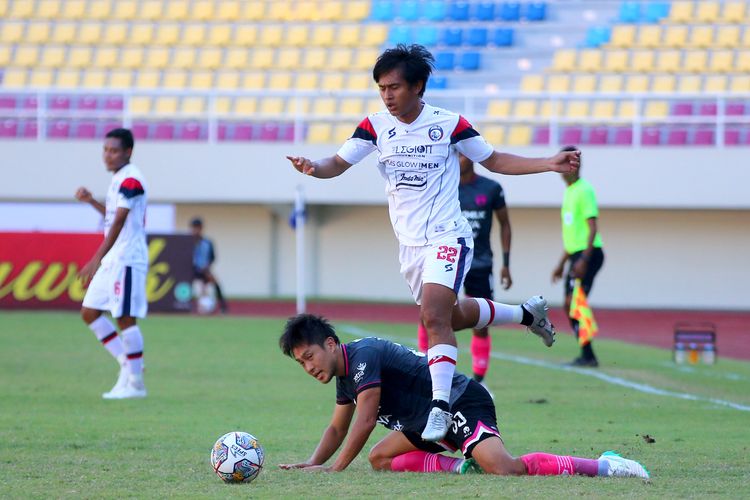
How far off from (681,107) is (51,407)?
18.4m

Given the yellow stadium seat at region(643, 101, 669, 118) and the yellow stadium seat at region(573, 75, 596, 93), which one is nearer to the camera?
the yellow stadium seat at region(643, 101, 669, 118)

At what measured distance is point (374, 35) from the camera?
2928cm

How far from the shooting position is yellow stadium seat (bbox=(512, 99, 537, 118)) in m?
26.0

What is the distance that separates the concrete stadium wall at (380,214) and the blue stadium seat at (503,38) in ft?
14.3

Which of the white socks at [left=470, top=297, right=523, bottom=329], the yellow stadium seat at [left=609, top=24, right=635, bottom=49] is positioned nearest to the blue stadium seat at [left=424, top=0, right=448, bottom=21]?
the yellow stadium seat at [left=609, top=24, right=635, bottom=49]

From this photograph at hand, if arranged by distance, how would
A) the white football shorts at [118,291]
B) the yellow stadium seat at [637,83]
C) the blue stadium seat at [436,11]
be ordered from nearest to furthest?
the white football shorts at [118,291]
the yellow stadium seat at [637,83]
the blue stadium seat at [436,11]

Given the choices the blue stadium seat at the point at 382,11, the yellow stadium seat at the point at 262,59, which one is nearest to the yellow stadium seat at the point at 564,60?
the blue stadium seat at the point at 382,11

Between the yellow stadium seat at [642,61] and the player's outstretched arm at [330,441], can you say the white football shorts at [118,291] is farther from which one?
the yellow stadium seat at [642,61]

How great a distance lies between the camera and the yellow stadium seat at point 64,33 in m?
30.2

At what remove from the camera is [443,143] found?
23.8 ft

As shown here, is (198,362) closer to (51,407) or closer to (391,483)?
(51,407)

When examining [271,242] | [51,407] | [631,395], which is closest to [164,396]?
[51,407]

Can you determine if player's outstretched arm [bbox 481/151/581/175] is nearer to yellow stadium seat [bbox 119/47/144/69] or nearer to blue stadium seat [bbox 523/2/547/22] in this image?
blue stadium seat [bbox 523/2/547/22]

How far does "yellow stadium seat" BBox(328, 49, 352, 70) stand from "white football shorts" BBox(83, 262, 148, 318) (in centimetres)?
1835
